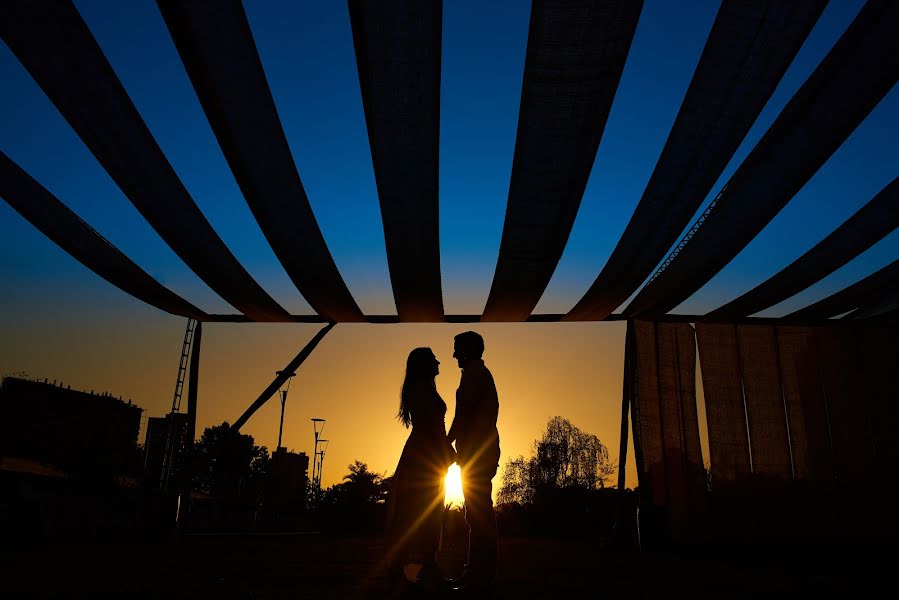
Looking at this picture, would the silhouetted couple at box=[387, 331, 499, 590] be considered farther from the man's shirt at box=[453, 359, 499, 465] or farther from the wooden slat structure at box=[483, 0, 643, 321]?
the wooden slat structure at box=[483, 0, 643, 321]

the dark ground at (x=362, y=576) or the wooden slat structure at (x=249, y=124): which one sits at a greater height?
the wooden slat structure at (x=249, y=124)

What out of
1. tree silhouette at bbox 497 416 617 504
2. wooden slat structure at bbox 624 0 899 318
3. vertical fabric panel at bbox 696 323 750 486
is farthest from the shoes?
tree silhouette at bbox 497 416 617 504

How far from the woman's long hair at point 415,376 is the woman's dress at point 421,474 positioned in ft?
0.12

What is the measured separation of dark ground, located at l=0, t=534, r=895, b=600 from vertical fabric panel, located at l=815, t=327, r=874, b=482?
1122mm

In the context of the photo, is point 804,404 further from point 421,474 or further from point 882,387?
point 421,474

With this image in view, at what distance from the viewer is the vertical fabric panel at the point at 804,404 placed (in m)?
6.77

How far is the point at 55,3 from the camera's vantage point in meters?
3.00

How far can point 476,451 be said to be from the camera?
11.5 ft

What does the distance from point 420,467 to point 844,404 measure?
575cm

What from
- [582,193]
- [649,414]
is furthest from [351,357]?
[582,193]

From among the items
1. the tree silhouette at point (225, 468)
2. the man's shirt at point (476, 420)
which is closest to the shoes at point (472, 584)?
the man's shirt at point (476, 420)

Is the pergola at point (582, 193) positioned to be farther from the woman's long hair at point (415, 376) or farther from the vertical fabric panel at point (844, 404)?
the woman's long hair at point (415, 376)

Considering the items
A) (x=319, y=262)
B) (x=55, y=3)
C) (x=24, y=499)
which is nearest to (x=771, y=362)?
(x=319, y=262)

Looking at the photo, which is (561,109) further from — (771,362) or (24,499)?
(24,499)
